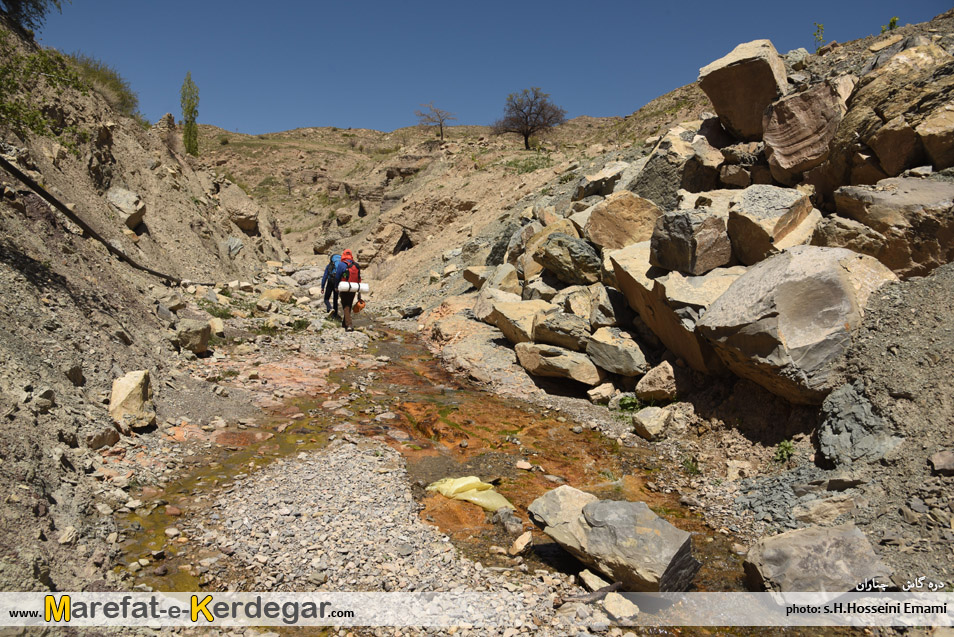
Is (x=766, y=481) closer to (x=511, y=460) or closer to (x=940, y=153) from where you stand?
(x=511, y=460)

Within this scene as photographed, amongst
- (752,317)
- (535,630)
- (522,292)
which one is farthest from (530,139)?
(535,630)

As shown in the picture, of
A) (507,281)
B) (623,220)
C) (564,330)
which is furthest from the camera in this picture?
(507,281)

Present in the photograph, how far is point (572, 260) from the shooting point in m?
10.8

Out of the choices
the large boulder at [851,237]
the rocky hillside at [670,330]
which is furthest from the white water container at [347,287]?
the large boulder at [851,237]

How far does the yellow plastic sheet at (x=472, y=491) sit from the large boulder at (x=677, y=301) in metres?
3.54

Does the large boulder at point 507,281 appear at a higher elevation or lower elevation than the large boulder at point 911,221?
higher

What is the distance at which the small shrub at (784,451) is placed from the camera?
609 cm

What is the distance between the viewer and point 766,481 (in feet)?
19.4

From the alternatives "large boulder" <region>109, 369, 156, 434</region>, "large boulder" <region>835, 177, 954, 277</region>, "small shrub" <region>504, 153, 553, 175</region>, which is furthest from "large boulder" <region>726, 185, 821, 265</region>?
"small shrub" <region>504, 153, 553, 175</region>

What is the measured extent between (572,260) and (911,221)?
5573mm

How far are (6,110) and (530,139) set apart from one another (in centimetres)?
3301

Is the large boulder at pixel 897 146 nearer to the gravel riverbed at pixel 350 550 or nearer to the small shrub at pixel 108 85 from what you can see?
the gravel riverbed at pixel 350 550

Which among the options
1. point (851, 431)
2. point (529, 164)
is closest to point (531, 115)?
point (529, 164)

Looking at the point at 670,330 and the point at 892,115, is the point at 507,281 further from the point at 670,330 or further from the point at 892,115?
the point at 892,115
